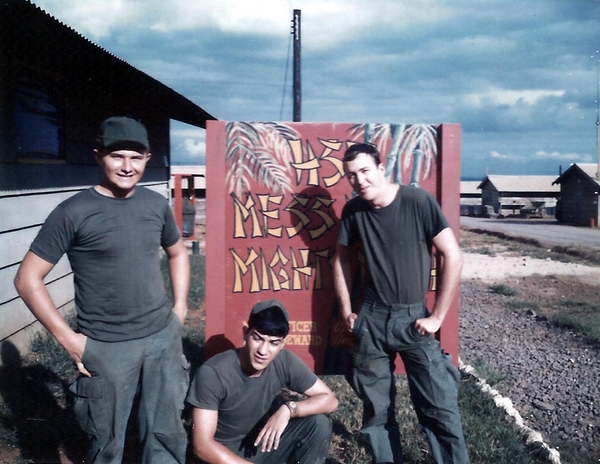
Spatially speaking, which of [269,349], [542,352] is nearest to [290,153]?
[269,349]

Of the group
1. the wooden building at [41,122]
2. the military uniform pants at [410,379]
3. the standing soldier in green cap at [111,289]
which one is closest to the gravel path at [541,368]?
the military uniform pants at [410,379]

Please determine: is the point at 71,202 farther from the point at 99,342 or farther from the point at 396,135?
the point at 396,135

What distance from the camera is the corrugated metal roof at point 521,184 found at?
4653 cm

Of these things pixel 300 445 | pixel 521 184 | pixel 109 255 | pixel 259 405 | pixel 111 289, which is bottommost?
pixel 300 445

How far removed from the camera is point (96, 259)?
252cm

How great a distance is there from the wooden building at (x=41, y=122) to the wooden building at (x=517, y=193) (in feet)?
133

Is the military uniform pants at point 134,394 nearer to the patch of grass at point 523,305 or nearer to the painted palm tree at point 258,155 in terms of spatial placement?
the painted palm tree at point 258,155

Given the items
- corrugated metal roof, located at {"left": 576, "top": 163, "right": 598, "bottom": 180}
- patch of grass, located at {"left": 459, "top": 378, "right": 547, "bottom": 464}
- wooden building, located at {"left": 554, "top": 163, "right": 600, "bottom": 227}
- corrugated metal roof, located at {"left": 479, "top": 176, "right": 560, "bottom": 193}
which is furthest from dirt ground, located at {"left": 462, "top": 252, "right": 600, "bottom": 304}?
corrugated metal roof, located at {"left": 479, "top": 176, "right": 560, "bottom": 193}

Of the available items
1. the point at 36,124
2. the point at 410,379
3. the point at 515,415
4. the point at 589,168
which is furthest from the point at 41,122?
the point at 589,168

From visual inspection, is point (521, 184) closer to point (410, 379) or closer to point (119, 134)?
point (410, 379)

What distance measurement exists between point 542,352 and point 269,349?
471 cm

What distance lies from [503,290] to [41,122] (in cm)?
827

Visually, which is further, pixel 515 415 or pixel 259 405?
pixel 515 415

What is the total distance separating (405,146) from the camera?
12.7 ft
